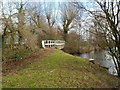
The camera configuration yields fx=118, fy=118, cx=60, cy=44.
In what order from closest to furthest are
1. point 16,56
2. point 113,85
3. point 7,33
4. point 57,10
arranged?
point 113,85 → point 7,33 → point 16,56 → point 57,10

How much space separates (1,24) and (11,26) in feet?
2.48

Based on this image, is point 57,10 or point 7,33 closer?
point 7,33

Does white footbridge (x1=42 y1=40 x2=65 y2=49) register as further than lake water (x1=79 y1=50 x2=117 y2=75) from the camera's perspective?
Yes

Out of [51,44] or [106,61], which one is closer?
[106,61]

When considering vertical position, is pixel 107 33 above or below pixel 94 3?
below

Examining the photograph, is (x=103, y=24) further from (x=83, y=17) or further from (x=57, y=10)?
(x=57, y=10)

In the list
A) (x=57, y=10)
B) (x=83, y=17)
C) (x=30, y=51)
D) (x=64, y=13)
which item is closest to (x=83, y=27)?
(x=83, y=17)

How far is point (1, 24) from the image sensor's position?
8.77 m

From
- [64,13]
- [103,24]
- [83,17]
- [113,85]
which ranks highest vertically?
[64,13]

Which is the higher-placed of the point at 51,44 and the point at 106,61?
the point at 51,44

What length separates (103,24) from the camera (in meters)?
6.68

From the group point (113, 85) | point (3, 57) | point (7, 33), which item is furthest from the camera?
point (7, 33)

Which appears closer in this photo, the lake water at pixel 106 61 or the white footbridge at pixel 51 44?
the lake water at pixel 106 61

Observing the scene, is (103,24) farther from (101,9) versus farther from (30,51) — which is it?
(30,51)
